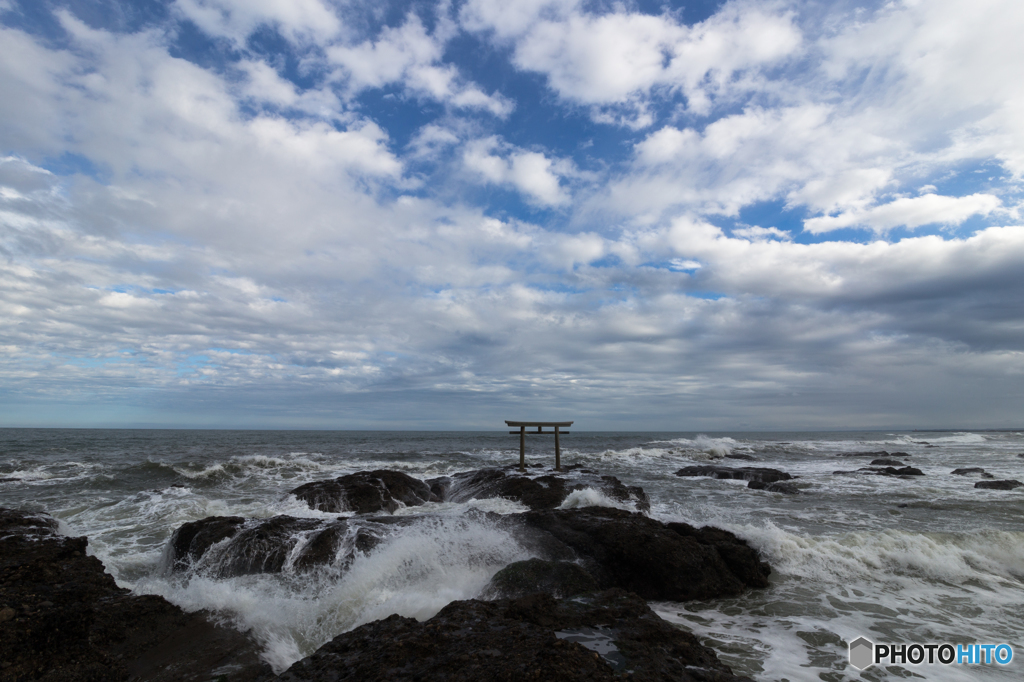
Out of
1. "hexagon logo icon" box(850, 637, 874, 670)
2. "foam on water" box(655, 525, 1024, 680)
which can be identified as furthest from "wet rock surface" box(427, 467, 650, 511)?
"hexagon logo icon" box(850, 637, 874, 670)

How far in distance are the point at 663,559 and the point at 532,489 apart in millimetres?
7593

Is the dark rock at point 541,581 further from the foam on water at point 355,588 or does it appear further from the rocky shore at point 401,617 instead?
the foam on water at point 355,588

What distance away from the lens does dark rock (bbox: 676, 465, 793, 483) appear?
20484 mm

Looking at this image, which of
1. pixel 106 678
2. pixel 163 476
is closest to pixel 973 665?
pixel 106 678

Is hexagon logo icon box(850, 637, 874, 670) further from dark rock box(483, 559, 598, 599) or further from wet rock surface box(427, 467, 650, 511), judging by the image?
wet rock surface box(427, 467, 650, 511)

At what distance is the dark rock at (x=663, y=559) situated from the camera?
23.4ft

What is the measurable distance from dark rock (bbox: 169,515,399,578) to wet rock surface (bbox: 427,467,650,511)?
6.12 m

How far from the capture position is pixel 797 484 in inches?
756

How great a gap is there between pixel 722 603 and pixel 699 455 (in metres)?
32.8

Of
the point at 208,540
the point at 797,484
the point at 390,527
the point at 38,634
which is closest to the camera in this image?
the point at 38,634

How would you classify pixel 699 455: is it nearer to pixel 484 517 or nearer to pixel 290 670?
pixel 484 517

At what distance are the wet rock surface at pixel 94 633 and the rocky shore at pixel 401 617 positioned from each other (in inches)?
0.6

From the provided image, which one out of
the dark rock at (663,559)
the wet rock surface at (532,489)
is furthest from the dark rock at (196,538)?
the wet rock surface at (532,489)

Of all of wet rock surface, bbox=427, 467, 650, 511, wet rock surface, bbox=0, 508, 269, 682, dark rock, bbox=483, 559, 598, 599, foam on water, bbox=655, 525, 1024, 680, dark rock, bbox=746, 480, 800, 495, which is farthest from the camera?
dark rock, bbox=746, 480, 800, 495
